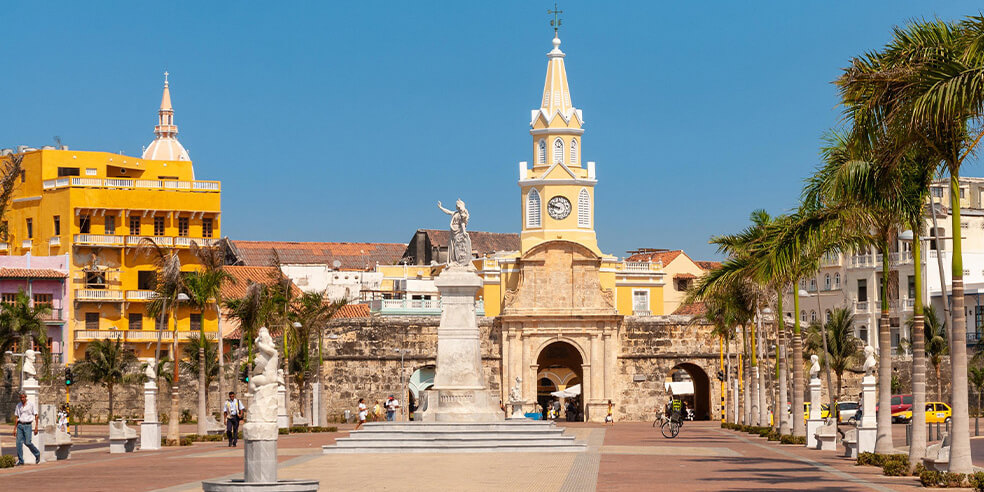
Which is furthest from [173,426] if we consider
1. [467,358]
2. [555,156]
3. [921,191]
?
[555,156]

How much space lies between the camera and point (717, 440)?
44.2m

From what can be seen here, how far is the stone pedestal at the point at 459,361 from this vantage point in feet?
129

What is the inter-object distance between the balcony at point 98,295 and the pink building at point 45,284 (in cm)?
100

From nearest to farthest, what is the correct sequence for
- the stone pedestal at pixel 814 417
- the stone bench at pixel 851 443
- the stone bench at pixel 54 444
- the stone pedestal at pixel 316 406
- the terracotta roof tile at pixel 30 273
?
the stone bench at pixel 851 443 < the stone bench at pixel 54 444 < the stone pedestal at pixel 814 417 < the stone pedestal at pixel 316 406 < the terracotta roof tile at pixel 30 273

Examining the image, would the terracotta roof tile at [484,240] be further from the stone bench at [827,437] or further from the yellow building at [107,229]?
the stone bench at [827,437]

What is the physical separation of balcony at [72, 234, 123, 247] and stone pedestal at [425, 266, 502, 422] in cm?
4542

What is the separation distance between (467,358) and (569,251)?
3643cm

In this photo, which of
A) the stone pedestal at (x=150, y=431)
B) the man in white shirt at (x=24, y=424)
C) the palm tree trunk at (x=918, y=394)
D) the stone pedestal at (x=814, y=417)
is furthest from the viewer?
the stone pedestal at (x=150, y=431)

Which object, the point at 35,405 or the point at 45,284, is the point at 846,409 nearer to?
the point at 35,405

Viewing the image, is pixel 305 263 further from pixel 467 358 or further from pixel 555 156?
pixel 467 358

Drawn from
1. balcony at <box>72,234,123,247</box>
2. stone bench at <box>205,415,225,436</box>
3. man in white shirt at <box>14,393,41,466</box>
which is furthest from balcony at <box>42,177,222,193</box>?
man in white shirt at <box>14,393,41,466</box>

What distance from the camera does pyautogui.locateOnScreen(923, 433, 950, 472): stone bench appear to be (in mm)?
22844

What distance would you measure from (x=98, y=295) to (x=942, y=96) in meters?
66.2

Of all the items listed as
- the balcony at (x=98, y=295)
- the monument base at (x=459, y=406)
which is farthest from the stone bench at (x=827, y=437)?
the balcony at (x=98, y=295)
